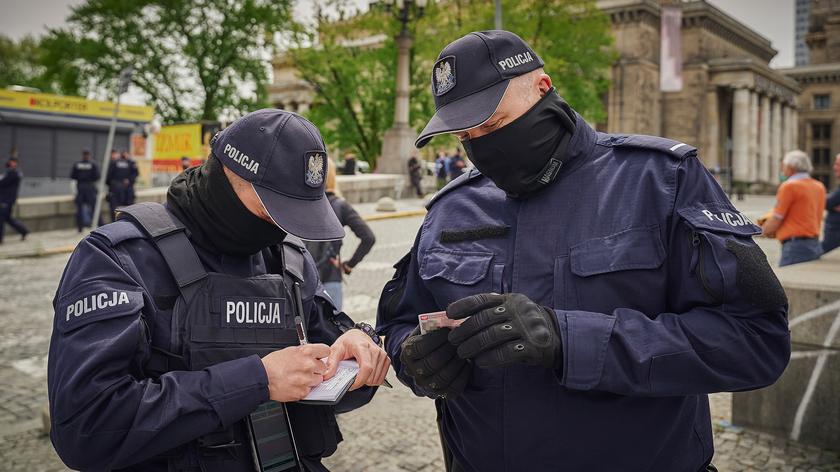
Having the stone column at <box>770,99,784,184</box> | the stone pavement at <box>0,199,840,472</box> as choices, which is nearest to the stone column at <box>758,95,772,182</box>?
the stone column at <box>770,99,784,184</box>

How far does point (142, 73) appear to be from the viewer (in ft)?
127

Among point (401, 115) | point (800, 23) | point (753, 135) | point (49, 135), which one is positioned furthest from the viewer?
point (800, 23)

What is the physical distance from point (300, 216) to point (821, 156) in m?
90.0

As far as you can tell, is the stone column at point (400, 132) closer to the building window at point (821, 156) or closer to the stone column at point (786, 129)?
the stone column at point (786, 129)

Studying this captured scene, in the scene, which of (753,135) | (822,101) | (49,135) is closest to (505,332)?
(49,135)

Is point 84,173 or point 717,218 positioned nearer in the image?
point 717,218

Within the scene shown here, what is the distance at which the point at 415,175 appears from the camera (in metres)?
26.0

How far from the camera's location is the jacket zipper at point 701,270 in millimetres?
1814

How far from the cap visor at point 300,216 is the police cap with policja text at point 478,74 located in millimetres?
364

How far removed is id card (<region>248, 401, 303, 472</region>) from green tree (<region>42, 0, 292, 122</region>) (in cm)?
3812

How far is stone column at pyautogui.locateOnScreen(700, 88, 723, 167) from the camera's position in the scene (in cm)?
5706

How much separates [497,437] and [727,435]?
3.01 metres

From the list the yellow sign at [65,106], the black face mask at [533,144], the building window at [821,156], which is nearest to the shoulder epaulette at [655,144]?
the black face mask at [533,144]

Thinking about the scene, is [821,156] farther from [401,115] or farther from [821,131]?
[401,115]
